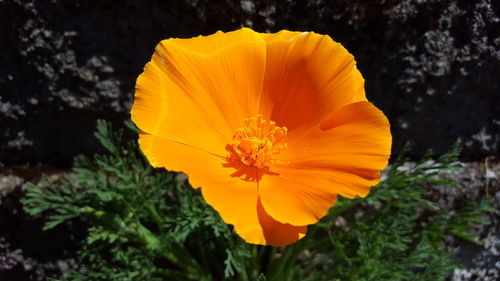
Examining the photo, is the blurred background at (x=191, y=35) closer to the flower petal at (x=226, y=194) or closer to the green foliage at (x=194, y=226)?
the green foliage at (x=194, y=226)

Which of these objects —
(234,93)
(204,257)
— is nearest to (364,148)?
(234,93)

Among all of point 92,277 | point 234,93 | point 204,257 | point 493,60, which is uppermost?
point 493,60

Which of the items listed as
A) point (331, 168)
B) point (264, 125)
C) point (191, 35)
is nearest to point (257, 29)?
point (191, 35)

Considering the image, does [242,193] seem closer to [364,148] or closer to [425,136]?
[364,148]

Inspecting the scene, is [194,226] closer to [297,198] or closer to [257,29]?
[297,198]

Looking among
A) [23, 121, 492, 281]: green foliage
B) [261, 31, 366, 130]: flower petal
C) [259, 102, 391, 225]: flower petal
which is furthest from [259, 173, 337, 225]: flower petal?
[23, 121, 492, 281]: green foliage

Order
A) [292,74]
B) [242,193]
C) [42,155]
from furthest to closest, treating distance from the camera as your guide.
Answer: [42,155]
[292,74]
[242,193]
